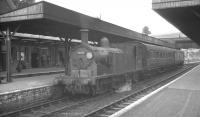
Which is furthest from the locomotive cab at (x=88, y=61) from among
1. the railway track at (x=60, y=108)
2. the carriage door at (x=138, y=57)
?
the carriage door at (x=138, y=57)

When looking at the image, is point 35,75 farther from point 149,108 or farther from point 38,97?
point 149,108

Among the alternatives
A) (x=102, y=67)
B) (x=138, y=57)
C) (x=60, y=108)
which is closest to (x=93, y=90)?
(x=102, y=67)

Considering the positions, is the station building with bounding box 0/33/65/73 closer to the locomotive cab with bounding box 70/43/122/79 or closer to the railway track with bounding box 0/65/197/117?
the locomotive cab with bounding box 70/43/122/79

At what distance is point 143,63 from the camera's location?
20.0 metres

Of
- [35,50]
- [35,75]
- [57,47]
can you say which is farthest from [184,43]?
[35,75]

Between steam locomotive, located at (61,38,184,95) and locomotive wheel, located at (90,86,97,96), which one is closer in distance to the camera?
steam locomotive, located at (61,38,184,95)

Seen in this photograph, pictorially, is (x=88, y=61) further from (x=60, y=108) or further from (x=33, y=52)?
(x=33, y=52)

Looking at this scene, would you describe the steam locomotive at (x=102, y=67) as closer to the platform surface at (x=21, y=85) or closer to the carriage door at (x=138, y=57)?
the carriage door at (x=138, y=57)

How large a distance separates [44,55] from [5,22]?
57.9ft

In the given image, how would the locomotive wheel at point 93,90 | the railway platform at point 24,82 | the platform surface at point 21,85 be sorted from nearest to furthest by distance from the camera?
the locomotive wheel at point 93,90, the platform surface at point 21,85, the railway platform at point 24,82

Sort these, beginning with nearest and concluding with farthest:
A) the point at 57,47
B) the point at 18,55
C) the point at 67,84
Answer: the point at 67,84
the point at 18,55
the point at 57,47

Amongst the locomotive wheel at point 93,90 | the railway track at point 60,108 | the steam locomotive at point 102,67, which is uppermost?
the steam locomotive at point 102,67

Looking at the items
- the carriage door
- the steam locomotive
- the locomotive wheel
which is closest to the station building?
the carriage door

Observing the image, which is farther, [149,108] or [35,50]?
[35,50]
